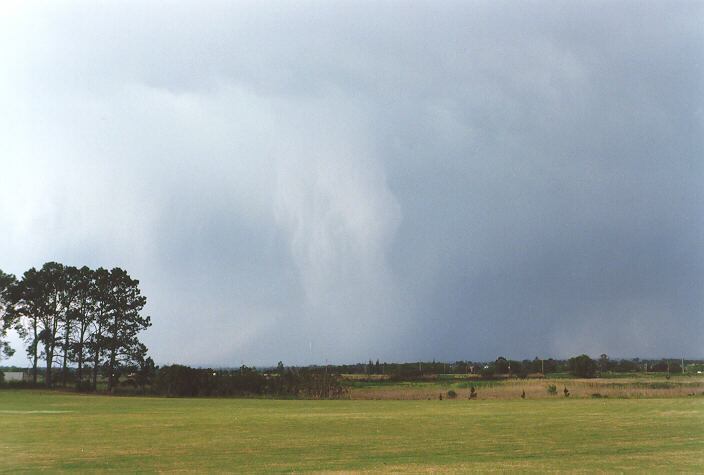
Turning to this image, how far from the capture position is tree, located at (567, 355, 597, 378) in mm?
96375

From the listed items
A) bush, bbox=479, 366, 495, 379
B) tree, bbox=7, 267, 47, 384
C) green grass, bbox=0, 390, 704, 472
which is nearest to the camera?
green grass, bbox=0, 390, 704, 472

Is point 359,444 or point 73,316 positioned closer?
point 359,444

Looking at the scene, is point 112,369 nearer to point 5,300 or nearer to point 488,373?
point 5,300

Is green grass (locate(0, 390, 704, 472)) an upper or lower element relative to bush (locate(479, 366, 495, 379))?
upper

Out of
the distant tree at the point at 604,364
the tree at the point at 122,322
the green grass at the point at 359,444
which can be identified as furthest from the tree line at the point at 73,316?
the distant tree at the point at 604,364

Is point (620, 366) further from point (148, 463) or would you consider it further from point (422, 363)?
point (148, 463)

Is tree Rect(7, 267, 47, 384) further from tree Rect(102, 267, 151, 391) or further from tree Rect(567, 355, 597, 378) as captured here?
tree Rect(567, 355, 597, 378)

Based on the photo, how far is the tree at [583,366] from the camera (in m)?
96.4

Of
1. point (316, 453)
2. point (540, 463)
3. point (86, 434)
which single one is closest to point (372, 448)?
point (316, 453)

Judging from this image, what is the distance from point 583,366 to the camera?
96938mm

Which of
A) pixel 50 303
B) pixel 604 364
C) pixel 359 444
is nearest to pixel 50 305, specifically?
pixel 50 303

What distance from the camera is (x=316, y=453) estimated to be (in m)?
16.2

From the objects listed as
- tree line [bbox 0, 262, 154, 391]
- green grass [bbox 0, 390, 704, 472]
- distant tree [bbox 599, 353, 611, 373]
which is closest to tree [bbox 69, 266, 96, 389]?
tree line [bbox 0, 262, 154, 391]

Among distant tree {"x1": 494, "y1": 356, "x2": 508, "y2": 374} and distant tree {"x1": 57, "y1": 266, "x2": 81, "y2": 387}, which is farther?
distant tree {"x1": 494, "y1": 356, "x2": 508, "y2": 374}
